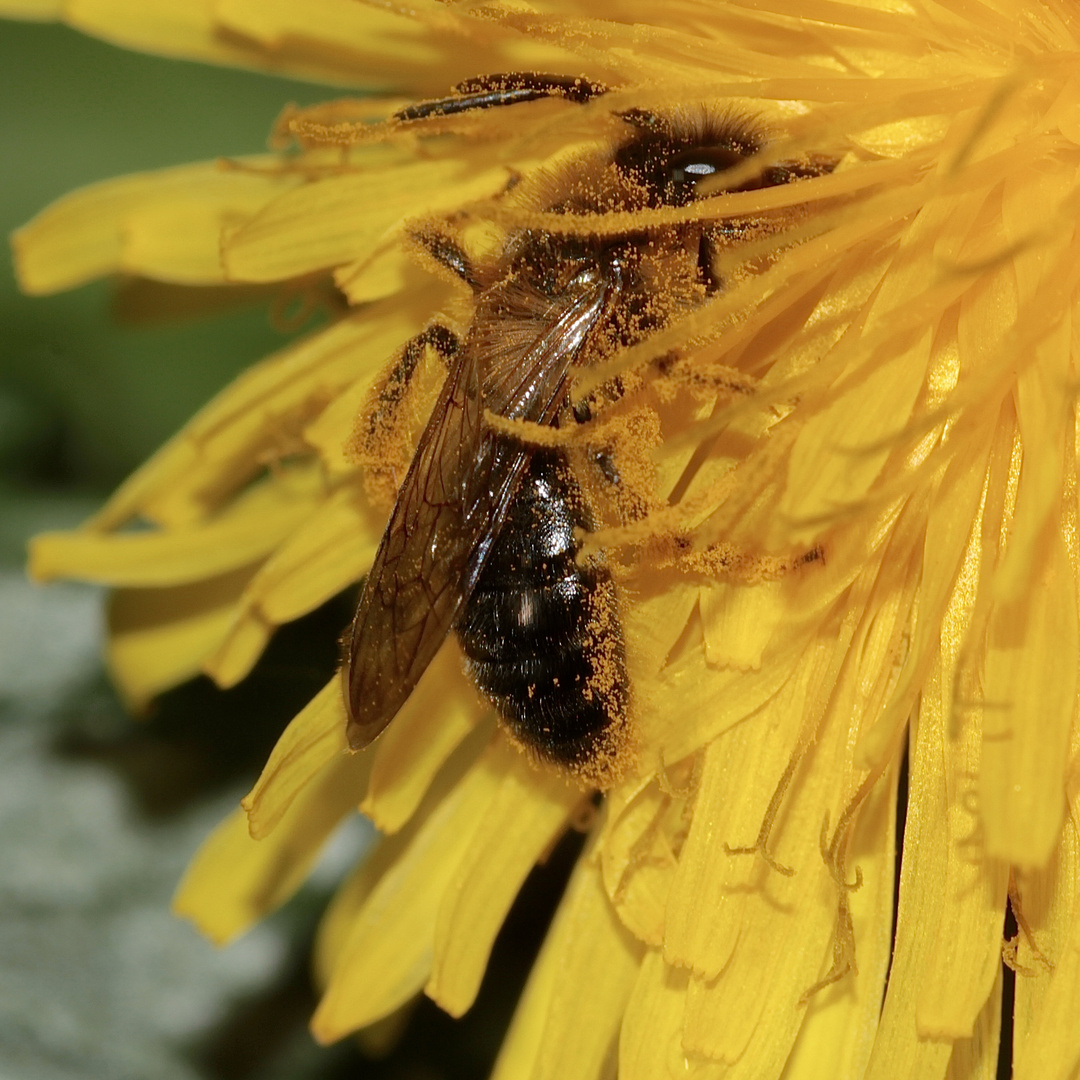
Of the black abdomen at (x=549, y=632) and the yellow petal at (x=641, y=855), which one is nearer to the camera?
the black abdomen at (x=549, y=632)

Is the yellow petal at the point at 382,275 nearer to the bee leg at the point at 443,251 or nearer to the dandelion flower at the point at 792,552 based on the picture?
the dandelion flower at the point at 792,552

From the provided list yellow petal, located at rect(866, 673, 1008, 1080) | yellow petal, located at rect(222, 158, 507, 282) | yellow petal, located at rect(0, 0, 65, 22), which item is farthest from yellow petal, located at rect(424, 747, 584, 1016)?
yellow petal, located at rect(0, 0, 65, 22)

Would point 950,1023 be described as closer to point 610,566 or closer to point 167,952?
point 610,566

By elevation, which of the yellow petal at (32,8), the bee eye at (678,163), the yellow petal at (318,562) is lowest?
the yellow petal at (318,562)

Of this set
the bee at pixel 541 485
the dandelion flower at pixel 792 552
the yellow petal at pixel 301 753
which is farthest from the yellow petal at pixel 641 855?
the yellow petal at pixel 301 753

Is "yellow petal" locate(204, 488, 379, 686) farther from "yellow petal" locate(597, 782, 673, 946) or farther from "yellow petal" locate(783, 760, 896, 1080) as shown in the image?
"yellow petal" locate(783, 760, 896, 1080)

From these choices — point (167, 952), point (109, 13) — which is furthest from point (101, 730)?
point (109, 13)

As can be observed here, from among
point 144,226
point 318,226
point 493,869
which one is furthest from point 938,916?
point 144,226
